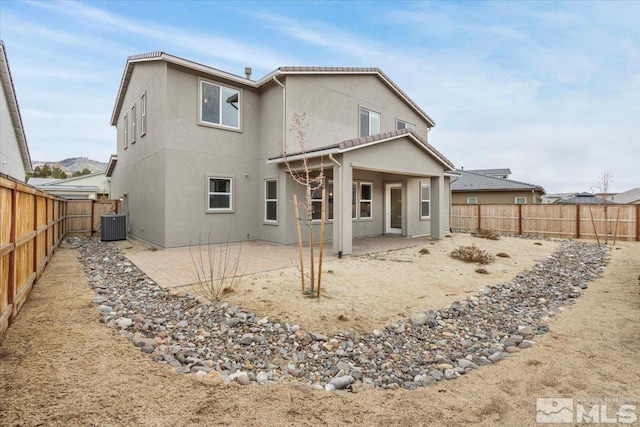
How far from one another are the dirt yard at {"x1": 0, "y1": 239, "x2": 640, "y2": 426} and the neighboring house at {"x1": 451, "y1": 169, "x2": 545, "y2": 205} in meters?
Result: 22.0

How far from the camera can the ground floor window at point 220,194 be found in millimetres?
11602

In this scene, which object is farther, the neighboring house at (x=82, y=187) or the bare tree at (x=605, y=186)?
the neighboring house at (x=82, y=187)

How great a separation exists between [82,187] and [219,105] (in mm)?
22485

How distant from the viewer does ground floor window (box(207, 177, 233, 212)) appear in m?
11.6

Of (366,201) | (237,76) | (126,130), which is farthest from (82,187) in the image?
(366,201)

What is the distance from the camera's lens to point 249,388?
3.17 metres

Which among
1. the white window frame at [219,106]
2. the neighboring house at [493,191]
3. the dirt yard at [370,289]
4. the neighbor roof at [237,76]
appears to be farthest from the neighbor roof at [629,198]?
the white window frame at [219,106]

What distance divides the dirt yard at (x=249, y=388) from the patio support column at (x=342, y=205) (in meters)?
4.62

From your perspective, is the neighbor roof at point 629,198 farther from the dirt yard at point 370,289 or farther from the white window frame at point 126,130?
the white window frame at point 126,130

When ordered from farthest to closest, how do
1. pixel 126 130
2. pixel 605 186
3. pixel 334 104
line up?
pixel 605 186 < pixel 126 130 < pixel 334 104

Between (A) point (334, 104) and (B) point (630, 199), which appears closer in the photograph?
(A) point (334, 104)

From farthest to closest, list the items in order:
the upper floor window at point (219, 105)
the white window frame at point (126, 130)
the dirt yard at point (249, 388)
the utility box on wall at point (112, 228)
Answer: the white window frame at point (126, 130)
the utility box on wall at point (112, 228)
the upper floor window at point (219, 105)
the dirt yard at point (249, 388)

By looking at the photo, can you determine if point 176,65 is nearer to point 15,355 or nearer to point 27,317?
point 27,317

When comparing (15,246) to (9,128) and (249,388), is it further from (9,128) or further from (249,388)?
(9,128)
